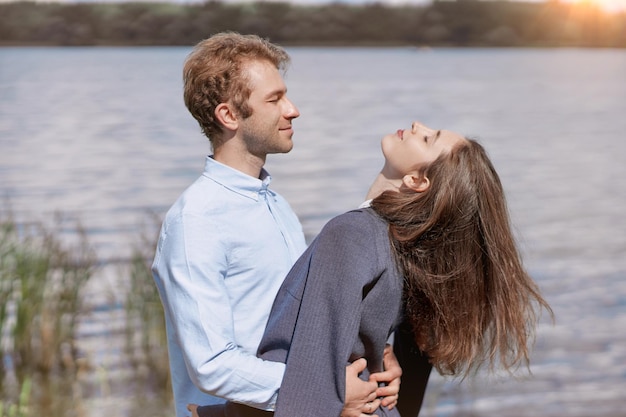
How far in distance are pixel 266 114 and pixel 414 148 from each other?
0.39 m

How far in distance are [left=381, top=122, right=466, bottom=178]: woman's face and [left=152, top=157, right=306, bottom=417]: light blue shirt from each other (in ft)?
1.09

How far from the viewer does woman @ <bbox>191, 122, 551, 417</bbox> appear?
86.4 inches

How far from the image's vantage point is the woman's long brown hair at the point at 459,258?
91.4 inches

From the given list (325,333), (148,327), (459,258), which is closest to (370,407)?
(325,333)

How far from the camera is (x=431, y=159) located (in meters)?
2.40

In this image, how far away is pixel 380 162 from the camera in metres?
22.8

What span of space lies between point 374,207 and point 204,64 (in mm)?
571

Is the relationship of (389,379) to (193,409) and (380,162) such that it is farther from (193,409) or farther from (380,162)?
(380,162)

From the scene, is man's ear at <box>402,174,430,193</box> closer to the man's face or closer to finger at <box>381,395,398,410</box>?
the man's face

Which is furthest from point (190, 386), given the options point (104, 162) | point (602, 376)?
point (104, 162)

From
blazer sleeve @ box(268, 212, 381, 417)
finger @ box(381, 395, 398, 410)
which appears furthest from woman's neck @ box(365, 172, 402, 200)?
finger @ box(381, 395, 398, 410)

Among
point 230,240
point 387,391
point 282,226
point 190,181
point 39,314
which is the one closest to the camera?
point 230,240

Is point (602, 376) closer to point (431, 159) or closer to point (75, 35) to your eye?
point (431, 159)

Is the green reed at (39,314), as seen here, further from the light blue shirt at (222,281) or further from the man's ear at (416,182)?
the man's ear at (416,182)
